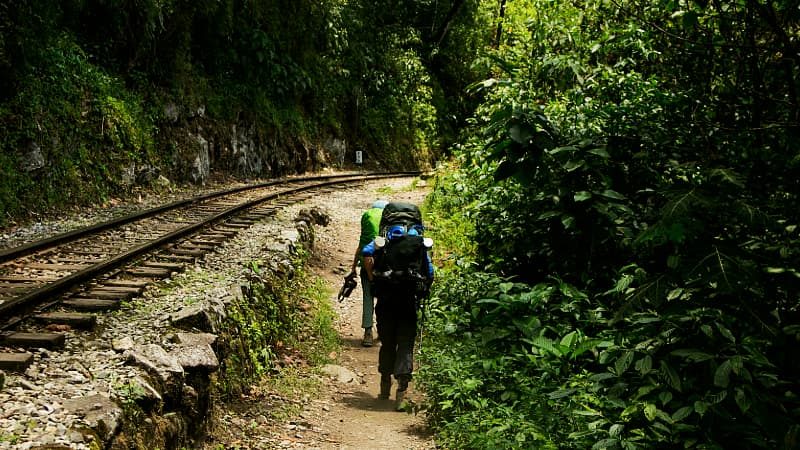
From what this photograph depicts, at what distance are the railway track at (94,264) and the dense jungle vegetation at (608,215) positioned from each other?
2542mm

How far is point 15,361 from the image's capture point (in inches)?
181

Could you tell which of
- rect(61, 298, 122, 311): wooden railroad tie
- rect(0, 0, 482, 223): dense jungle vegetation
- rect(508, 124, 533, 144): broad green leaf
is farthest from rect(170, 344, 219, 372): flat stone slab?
rect(0, 0, 482, 223): dense jungle vegetation

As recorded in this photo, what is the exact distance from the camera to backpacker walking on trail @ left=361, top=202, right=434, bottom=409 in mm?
6090

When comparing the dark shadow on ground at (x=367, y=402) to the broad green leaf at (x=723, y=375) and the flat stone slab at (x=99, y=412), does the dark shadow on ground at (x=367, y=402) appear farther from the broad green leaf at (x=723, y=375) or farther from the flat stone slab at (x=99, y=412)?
the broad green leaf at (x=723, y=375)

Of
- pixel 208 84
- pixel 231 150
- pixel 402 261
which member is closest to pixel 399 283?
pixel 402 261

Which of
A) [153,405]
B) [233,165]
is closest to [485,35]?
[233,165]

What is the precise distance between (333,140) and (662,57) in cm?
2497

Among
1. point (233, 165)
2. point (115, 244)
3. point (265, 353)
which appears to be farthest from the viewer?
point (233, 165)

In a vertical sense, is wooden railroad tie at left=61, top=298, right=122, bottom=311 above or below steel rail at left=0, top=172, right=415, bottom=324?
below

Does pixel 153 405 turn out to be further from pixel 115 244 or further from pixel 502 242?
pixel 115 244

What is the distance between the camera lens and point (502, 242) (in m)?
7.35

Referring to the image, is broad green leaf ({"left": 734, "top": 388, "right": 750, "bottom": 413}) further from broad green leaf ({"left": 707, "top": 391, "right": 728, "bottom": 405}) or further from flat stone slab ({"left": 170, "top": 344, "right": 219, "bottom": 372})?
flat stone slab ({"left": 170, "top": 344, "right": 219, "bottom": 372})

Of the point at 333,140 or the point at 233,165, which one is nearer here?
the point at 233,165

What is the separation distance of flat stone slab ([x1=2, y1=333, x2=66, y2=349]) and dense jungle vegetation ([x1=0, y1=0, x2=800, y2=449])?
3.10 meters
